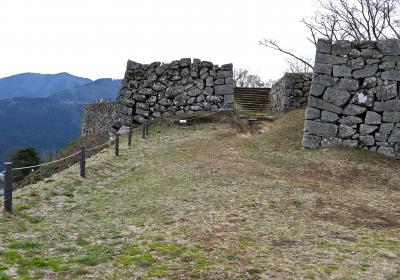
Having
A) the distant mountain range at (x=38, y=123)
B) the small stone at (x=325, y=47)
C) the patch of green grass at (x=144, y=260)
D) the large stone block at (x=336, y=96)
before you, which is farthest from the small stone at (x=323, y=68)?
the distant mountain range at (x=38, y=123)

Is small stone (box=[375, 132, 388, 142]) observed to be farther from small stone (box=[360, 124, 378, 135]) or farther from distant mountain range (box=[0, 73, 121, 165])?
distant mountain range (box=[0, 73, 121, 165])

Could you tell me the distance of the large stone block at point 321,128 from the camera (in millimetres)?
13820

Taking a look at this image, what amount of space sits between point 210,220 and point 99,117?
24106mm

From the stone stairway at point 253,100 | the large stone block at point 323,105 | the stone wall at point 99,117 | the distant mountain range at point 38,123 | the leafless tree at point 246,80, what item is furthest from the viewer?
the distant mountain range at point 38,123

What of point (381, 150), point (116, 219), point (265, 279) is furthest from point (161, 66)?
point (265, 279)

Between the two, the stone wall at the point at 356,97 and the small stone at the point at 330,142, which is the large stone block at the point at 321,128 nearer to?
the stone wall at the point at 356,97

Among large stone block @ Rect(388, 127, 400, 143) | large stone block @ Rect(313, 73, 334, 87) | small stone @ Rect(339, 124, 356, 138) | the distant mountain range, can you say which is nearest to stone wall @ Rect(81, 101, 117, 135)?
large stone block @ Rect(313, 73, 334, 87)

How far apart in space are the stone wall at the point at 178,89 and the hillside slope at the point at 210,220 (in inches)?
307

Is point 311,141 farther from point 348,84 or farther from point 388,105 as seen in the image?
point 388,105

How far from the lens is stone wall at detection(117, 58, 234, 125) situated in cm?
2011

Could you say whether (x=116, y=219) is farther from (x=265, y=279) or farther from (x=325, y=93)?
(x=325, y=93)

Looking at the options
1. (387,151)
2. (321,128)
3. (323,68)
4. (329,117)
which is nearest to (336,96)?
(329,117)

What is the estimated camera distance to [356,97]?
13.5 metres

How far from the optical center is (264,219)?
22.1ft
